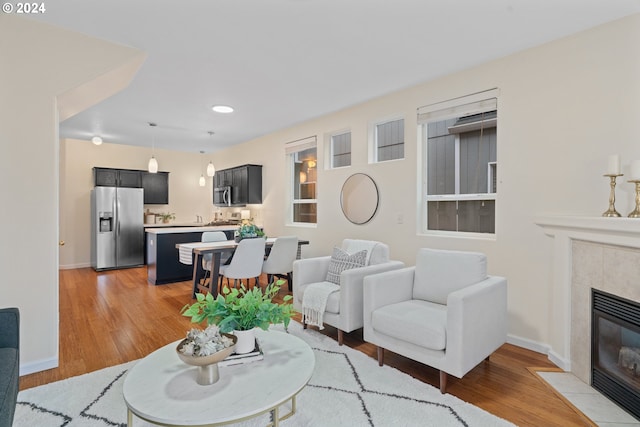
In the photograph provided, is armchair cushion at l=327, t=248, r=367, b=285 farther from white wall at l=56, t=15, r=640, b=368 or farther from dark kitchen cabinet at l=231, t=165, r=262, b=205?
dark kitchen cabinet at l=231, t=165, r=262, b=205

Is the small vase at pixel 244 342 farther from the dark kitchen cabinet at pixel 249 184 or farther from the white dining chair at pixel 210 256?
the dark kitchen cabinet at pixel 249 184

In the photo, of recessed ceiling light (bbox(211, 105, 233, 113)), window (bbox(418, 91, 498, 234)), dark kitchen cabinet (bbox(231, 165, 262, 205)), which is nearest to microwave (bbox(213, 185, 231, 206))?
dark kitchen cabinet (bbox(231, 165, 262, 205))

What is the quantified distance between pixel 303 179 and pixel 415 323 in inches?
148

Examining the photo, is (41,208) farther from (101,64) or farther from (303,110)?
(303,110)

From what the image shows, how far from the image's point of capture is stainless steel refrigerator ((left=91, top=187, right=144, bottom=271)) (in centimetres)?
639

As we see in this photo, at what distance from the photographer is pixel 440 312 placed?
2.36 m

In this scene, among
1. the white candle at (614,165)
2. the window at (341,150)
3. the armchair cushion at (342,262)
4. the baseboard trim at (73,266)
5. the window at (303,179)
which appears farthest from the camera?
the baseboard trim at (73,266)

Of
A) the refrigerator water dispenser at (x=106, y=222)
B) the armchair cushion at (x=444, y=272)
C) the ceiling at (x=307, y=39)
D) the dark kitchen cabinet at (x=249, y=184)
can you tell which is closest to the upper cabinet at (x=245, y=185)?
the dark kitchen cabinet at (x=249, y=184)

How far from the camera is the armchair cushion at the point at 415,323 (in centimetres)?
212

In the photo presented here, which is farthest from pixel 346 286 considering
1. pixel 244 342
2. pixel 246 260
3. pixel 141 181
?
pixel 141 181

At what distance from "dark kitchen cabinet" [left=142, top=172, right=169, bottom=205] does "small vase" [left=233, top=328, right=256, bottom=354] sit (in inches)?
270

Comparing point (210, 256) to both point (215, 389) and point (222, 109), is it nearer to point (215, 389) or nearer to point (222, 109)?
point (222, 109)

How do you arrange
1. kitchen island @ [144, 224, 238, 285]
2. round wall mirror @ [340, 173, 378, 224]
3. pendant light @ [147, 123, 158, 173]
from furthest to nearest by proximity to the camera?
pendant light @ [147, 123, 158, 173] < kitchen island @ [144, 224, 238, 285] < round wall mirror @ [340, 173, 378, 224]

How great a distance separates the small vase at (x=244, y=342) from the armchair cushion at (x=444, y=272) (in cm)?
164
